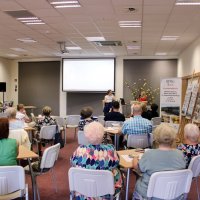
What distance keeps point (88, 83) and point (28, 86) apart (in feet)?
11.5

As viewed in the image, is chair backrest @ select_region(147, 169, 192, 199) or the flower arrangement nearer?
chair backrest @ select_region(147, 169, 192, 199)

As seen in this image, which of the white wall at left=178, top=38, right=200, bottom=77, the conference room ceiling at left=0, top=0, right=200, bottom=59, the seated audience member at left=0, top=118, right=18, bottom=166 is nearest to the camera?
the seated audience member at left=0, top=118, right=18, bottom=166

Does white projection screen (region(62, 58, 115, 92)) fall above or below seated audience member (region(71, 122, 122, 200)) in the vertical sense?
above

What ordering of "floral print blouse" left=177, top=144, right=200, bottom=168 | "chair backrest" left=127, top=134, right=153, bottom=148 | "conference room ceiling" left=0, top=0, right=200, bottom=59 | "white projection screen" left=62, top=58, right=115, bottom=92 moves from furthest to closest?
1. "white projection screen" left=62, top=58, right=115, bottom=92
2. "conference room ceiling" left=0, top=0, right=200, bottom=59
3. "chair backrest" left=127, top=134, right=153, bottom=148
4. "floral print blouse" left=177, top=144, right=200, bottom=168

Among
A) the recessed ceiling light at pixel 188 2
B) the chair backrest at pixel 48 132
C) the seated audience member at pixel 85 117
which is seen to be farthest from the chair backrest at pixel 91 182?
the recessed ceiling light at pixel 188 2

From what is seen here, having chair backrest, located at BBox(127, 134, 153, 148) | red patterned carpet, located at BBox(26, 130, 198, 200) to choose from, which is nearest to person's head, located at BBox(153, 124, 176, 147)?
red patterned carpet, located at BBox(26, 130, 198, 200)

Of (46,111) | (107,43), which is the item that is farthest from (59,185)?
(107,43)

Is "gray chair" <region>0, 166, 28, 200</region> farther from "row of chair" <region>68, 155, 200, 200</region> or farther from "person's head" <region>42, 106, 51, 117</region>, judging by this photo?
"person's head" <region>42, 106, 51, 117</region>

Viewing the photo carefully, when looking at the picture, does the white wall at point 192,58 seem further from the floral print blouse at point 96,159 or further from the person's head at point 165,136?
the floral print blouse at point 96,159

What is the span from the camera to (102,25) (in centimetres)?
763

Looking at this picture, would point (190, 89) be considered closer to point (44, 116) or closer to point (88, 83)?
point (44, 116)

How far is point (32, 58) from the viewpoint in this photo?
1541cm

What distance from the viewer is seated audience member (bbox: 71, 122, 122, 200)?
292 cm

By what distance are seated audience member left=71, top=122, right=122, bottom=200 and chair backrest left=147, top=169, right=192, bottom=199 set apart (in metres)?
0.44
